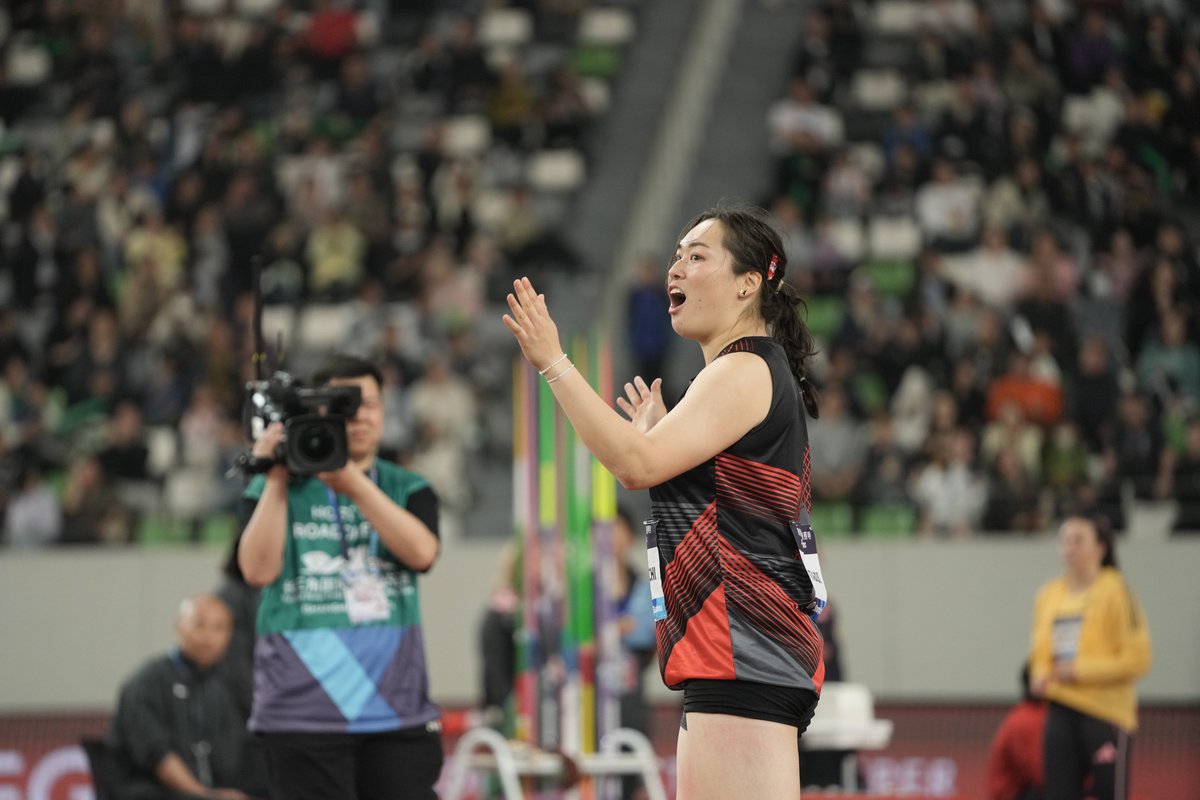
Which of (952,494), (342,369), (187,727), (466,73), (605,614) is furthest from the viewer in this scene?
(466,73)

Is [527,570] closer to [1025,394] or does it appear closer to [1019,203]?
[1025,394]

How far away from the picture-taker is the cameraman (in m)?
4.82

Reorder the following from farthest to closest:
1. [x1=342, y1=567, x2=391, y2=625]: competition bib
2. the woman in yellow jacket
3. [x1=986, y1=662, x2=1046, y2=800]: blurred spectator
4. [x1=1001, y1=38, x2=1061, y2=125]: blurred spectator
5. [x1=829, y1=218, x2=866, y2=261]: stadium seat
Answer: [x1=1001, y1=38, x2=1061, y2=125]: blurred spectator → [x1=829, y1=218, x2=866, y2=261]: stadium seat → [x1=986, y1=662, x2=1046, y2=800]: blurred spectator → the woman in yellow jacket → [x1=342, y1=567, x2=391, y2=625]: competition bib

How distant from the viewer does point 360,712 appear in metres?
4.84

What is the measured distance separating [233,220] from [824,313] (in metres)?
5.19

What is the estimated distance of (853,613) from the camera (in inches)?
450

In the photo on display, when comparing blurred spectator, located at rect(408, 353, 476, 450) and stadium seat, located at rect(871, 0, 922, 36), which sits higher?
stadium seat, located at rect(871, 0, 922, 36)

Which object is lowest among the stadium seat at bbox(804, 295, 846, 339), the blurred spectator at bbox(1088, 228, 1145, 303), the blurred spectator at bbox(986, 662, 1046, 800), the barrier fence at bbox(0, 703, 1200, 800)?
the barrier fence at bbox(0, 703, 1200, 800)

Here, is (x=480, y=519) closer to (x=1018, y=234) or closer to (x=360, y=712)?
(x=1018, y=234)

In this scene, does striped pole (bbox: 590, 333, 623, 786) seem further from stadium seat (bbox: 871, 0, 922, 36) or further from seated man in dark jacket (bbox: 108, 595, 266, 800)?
stadium seat (bbox: 871, 0, 922, 36)

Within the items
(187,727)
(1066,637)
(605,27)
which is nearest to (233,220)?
(605,27)

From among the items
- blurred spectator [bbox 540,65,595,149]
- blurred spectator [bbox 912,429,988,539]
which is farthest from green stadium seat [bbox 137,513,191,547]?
blurred spectator [bbox 540,65,595,149]

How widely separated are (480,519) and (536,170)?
5277mm

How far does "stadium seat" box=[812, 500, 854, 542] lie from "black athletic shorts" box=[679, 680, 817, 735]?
7771 millimetres
